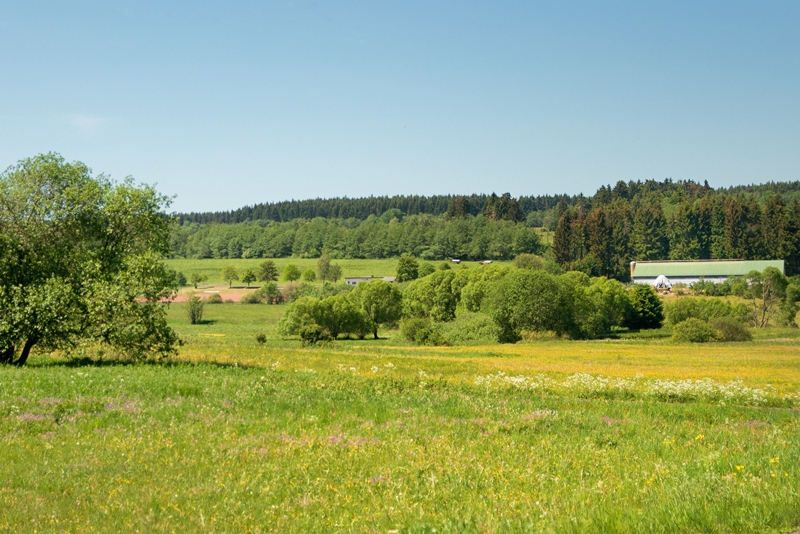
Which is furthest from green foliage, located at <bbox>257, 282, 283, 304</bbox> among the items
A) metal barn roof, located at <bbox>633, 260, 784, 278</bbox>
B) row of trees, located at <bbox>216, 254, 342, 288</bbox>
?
metal barn roof, located at <bbox>633, 260, 784, 278</bbox>

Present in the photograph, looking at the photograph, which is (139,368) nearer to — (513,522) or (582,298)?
(513,522)

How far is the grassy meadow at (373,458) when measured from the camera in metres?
9.35

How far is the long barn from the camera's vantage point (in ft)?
547

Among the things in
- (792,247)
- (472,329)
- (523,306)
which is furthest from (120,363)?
(792,247)

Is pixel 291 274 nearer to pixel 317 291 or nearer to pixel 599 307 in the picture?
pixel 317 291

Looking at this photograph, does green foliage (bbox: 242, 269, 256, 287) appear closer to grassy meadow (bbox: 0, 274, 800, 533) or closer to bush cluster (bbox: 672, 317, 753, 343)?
bush cluster (bbox: 672, 317, 753, 343)

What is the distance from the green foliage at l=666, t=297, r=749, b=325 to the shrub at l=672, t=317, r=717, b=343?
81.7ft

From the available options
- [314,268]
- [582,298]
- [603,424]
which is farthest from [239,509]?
[314,268]

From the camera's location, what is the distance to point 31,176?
111 ft

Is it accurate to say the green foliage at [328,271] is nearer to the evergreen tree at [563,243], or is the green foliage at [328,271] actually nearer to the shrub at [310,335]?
the evergreen tree at [563,243]

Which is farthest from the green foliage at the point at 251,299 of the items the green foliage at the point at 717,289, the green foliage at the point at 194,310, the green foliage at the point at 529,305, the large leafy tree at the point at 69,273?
the large leafy tree at the point at 69,273

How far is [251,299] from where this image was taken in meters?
148

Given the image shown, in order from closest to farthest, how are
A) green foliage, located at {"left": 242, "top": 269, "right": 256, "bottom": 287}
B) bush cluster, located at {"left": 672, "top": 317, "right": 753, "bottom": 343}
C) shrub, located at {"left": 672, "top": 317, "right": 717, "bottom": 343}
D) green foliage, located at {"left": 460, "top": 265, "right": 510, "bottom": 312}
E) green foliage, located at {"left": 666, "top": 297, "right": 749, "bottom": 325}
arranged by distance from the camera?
shrub, located at {"left": 672, "top": 317, "right": 717, "bottom": 343} < bush cluster, located at {"left": 672, "top": 317, "right": 753, "bottom": 343} < green foliage, located at {"left": 460, "top": 265, "right": 510, "bottom": 312} < green foliage, located at {"left": 666, "top": 297, "right": 749, "bottom": 325} < green foliage, located at {"left": 242, "top": 269, "right": 256, "bottom": 287}

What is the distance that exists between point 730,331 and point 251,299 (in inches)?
3959
